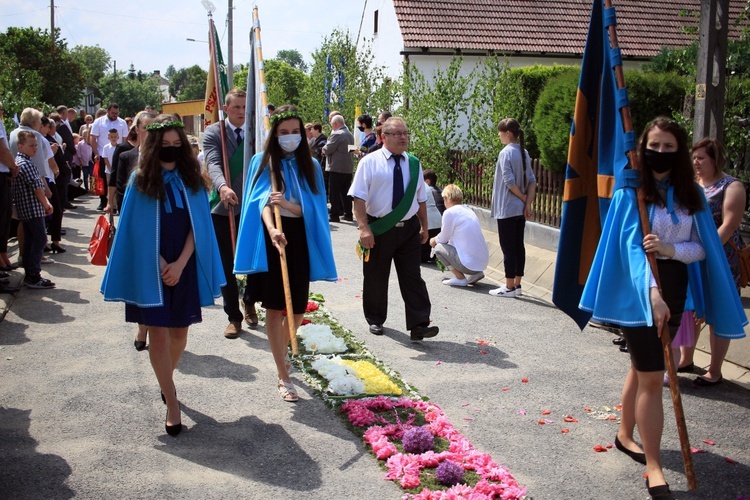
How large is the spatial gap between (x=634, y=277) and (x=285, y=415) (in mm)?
2589

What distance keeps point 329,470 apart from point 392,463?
0.37m

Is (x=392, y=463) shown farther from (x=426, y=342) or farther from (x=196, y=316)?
(x=426, y=342)

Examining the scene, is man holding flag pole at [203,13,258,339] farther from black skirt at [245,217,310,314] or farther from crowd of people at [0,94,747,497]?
black skirt at [245,217,310,314]

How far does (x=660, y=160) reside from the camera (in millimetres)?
4418

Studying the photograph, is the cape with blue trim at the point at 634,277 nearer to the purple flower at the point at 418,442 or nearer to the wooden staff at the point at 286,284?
the purple flower at the point at 418,442

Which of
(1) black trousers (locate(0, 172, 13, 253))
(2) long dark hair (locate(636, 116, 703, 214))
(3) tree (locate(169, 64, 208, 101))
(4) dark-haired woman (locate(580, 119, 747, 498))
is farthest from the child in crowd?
(3) tree (locate(169, 64, 208, 101))

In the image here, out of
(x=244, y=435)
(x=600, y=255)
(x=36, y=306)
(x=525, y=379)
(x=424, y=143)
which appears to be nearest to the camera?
(x=600, y=255)

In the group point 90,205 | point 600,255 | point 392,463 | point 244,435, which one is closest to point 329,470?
point 392,463

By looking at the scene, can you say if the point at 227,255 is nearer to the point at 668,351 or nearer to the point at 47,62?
the point at 668,351

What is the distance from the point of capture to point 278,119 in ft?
19.2

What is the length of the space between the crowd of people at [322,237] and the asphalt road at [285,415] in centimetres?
26

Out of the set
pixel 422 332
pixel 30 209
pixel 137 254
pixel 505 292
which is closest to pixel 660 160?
pixel 137 254

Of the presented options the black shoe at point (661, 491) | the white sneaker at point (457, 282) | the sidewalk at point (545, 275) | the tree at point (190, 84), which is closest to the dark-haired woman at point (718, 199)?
the sidewalk at point (545, 275)

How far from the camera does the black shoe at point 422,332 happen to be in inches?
297
